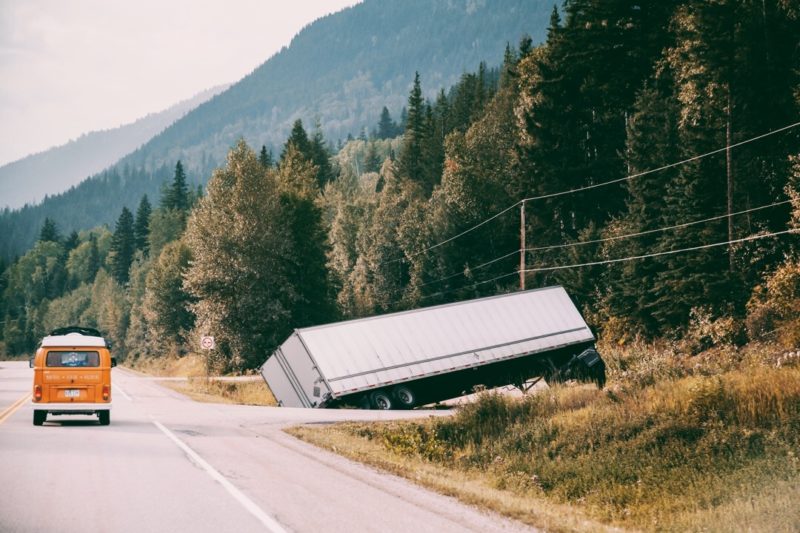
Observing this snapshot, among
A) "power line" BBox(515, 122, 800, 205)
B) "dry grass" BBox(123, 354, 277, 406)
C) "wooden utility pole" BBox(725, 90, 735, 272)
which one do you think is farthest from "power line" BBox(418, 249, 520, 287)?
"wooden utility pole" BBox(725, 90, 735, 272)

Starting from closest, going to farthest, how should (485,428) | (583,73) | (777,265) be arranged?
(485,428) < (777,265) < (583,73)

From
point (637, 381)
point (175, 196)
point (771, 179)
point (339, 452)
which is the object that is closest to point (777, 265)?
point (771, 179)

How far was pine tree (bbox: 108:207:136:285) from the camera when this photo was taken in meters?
147

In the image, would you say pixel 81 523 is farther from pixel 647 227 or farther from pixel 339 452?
pixel 647 227

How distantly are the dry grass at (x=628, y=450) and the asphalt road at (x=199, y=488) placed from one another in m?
1.06

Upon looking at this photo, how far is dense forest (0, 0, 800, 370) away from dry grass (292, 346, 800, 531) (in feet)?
42.2

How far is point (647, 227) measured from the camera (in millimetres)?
41719

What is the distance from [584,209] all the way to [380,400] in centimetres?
2672

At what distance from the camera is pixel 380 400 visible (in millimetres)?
30141

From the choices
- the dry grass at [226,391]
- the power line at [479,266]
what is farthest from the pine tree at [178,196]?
the power line at [479,266]

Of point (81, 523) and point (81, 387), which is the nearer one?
point (81, 523)

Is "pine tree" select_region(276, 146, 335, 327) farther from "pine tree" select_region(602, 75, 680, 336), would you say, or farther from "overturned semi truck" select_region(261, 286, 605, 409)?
"overturned semi truck" select_region(261, 286, 605, 409)

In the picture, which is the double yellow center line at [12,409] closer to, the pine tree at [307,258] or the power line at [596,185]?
the power line at [596,185]

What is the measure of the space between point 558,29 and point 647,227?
58.6 feet
